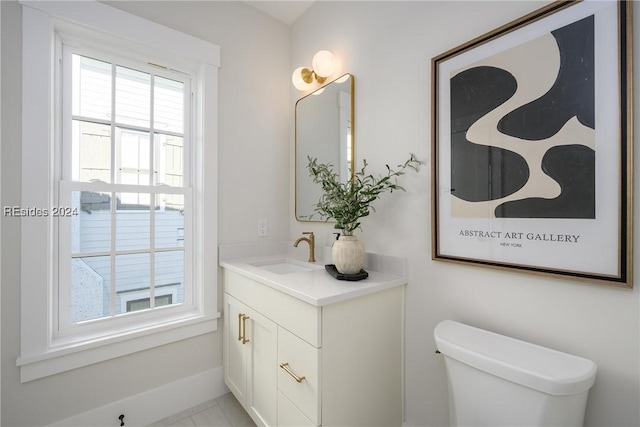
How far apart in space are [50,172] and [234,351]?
4.43ft

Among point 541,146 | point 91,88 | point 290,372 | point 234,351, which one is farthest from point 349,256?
point 91,88

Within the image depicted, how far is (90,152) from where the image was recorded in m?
1.53

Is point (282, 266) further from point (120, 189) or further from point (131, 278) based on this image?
point (120, 189)

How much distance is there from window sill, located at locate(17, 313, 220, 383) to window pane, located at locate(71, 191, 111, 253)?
485mm

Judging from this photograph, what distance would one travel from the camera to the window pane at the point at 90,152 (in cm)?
149

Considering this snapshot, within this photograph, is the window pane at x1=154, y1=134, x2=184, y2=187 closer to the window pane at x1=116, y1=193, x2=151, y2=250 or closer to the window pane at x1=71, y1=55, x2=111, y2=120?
the window pane at x1=116, y1=193, x2=151, y2=250

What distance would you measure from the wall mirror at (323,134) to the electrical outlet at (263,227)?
235mm

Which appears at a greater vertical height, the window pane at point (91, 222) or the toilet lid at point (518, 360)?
the window pane at point (91, 222)

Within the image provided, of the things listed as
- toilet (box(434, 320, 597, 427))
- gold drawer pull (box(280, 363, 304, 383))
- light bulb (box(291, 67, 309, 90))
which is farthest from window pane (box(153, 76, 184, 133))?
toilet (box(434, 320, 597, 427))

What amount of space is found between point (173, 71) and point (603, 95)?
6.86ft

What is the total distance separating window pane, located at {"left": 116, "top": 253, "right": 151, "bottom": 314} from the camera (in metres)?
1.60

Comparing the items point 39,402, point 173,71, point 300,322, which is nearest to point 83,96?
point 173,71

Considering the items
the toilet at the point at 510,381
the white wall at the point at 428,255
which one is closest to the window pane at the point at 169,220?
the white wall at the point at 428,255

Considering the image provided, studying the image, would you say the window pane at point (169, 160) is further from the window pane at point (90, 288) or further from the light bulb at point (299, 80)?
the light bulb at point (299, 80)
